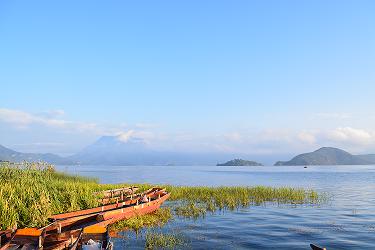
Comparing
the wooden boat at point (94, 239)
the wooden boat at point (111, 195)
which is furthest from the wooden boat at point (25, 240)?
the wooden boat at point (111, 195)

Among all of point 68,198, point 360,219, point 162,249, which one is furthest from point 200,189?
point 162,249

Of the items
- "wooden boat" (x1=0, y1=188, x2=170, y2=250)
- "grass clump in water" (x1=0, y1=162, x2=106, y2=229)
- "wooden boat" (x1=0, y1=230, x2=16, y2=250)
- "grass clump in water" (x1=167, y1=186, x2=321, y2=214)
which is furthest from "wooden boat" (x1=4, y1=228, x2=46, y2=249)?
"grass clump in water" (x1=167, y1=186, x2=321, y2=214)

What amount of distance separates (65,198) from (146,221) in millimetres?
5666

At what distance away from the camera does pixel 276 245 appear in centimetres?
1894

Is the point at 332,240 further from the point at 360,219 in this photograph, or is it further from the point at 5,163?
the point at 5,163

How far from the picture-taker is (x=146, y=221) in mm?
23516

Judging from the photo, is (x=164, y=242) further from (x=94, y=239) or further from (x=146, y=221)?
(x=146, y=221)

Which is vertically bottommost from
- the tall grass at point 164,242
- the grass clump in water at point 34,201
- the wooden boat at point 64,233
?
the tall grass at point 164,242

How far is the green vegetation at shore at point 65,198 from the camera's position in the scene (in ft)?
56.5

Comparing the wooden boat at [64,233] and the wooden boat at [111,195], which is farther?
the wooden boat at [111,195]

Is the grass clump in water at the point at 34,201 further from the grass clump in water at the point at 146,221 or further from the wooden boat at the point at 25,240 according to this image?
the grass clump in water at the point at 146,221

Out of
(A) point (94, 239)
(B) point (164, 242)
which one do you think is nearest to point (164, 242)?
(B) point (164, 242)

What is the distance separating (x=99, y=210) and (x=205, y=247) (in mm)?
7424

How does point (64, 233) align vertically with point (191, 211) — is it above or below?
above
